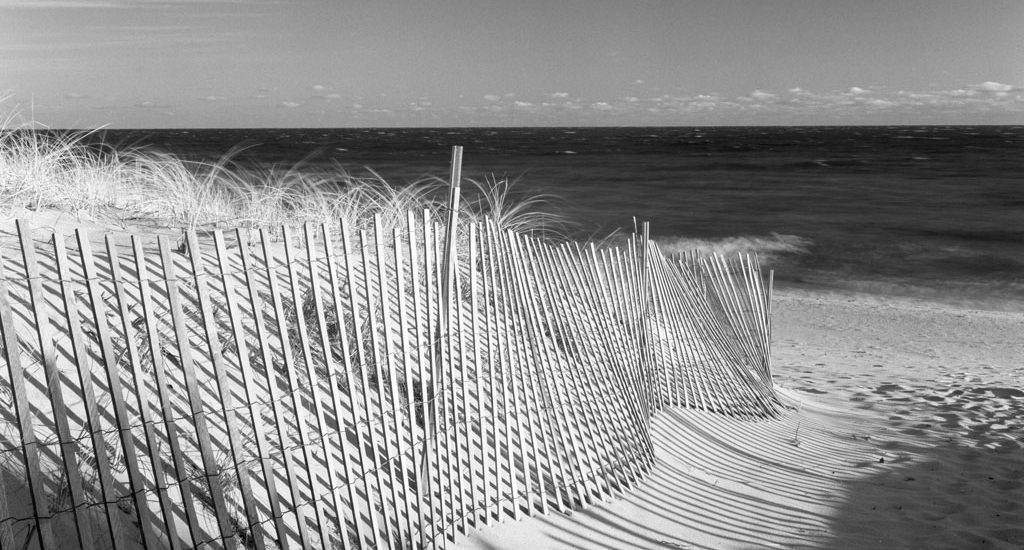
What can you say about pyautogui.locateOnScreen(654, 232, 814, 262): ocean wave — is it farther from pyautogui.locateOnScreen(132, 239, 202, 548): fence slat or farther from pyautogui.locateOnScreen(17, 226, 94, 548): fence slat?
pyautogui.locateOnScreen(17, 226, 94, 548): fence slat

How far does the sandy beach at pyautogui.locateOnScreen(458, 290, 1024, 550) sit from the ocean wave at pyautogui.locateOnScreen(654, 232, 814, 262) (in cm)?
876

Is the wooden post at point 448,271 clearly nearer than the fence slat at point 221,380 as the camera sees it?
No

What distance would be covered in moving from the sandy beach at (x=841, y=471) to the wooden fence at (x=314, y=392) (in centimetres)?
24

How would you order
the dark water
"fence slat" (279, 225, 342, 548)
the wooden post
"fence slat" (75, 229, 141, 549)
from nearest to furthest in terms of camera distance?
"fence slat" (75, 229, 141, 549)
"fence slat" (279, 225, 342, 548)
the wooden post
the dark water

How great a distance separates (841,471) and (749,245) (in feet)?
46.9

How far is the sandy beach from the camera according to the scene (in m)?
4.02

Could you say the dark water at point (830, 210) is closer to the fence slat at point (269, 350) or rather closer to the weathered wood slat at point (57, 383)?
the fence slat at point (269, 350)

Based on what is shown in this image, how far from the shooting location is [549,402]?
4.25 metres

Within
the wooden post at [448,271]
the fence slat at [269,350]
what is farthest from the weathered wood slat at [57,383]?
the wooden post at [448,271]

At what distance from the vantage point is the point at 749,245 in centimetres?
1903

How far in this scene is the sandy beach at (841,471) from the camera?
4.02 meters

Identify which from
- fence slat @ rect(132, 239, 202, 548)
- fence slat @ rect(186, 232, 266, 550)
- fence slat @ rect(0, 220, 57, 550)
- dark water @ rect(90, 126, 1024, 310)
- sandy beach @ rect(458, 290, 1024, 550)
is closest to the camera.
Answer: fence slat @ rect(0, 220, 57, 550)

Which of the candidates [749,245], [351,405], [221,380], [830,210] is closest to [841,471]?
[351,405]

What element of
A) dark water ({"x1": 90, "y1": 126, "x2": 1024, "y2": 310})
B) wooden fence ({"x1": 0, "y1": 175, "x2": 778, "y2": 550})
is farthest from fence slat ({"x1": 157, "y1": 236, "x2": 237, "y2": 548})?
dark water ({"x1": 90, "y1": 126, "x2": 1024, "y2": 310})
